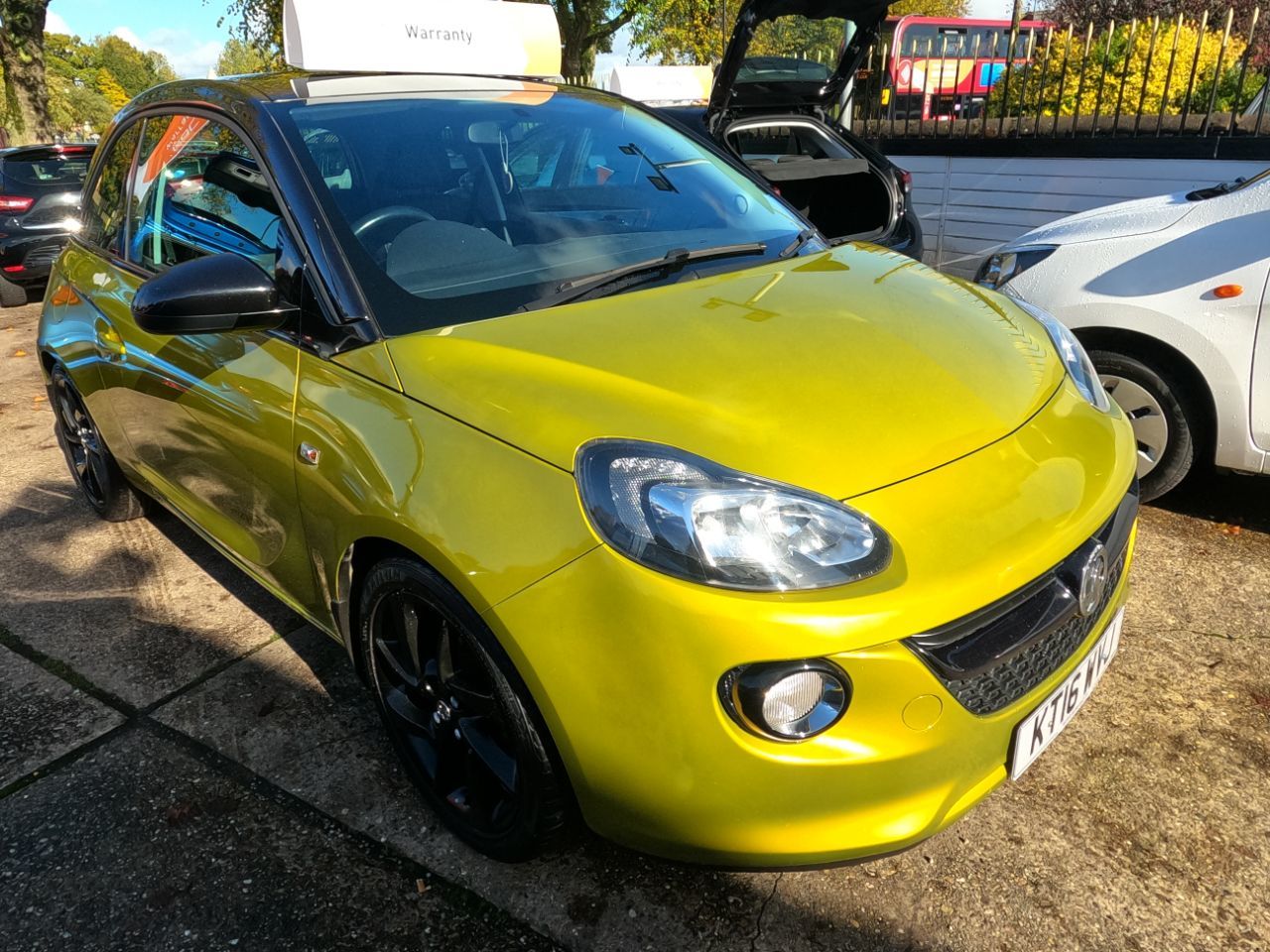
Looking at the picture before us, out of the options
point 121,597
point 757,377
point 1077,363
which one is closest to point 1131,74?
point 1077,363

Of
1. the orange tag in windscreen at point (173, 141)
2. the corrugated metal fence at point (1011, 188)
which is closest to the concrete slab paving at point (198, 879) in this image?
the orange tag in windscreen at point (173, 141)

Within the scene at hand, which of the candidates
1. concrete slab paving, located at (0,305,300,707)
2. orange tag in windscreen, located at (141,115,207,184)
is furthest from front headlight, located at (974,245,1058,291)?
concrete slab paving, located at (0,305,300,707)

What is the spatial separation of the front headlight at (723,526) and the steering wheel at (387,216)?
94 cm

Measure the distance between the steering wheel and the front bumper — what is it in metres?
1.03

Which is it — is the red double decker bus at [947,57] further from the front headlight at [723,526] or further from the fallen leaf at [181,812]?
the fallen leaf at [181,812]

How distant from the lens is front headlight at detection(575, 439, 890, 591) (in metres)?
1.54

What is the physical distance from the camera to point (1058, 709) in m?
1.78

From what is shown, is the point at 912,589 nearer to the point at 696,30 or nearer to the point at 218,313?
the point at 218,313

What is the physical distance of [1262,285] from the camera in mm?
3076

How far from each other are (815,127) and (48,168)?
8044 mm

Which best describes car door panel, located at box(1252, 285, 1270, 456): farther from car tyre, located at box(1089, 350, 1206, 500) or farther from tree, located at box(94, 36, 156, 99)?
tree, located at box(94, 36, 156, 99)

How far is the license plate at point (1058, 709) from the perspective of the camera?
170 cm

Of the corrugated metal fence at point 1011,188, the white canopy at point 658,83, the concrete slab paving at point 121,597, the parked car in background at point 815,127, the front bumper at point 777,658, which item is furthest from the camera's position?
the white canopy at point 658,83

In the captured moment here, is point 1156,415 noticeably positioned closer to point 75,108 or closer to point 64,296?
point 64,296
